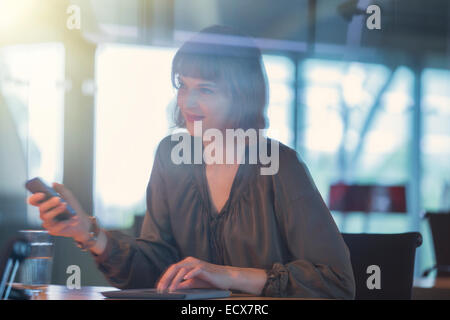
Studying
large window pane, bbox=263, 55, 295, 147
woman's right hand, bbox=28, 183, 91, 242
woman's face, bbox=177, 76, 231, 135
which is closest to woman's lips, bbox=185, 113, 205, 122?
woman's face, bbox=177, 76, 231, 135

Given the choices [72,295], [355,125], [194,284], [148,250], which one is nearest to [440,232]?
[148,250]

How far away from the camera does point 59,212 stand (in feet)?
3.22

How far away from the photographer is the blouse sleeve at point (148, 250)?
4.05 feet

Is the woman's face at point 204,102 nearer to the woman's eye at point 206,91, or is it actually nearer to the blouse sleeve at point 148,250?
the woman's eye at point 206,91

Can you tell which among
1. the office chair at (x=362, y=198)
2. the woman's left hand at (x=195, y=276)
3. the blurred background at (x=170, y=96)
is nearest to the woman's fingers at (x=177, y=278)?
the woman's left hand at (x=195, y=276)

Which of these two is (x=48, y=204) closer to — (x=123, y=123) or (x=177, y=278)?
(x=177, y=278)

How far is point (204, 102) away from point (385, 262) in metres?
0.56

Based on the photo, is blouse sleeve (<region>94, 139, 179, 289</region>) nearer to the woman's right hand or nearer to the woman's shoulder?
the woman's right hand

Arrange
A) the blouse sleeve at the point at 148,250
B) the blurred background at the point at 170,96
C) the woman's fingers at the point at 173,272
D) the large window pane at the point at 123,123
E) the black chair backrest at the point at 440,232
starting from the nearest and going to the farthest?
the woman's fingers at the point at 173,272
the blouse sleeve at the point at 148,250
the black chair backrest at the point at 440,232
the blurred background at the point at 170,96
the large window pane at the point at 123,123

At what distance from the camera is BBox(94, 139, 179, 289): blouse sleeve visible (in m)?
1.23

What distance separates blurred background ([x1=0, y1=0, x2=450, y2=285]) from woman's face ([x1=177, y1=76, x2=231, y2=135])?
173 centimetres

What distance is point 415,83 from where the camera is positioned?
6156 mm
